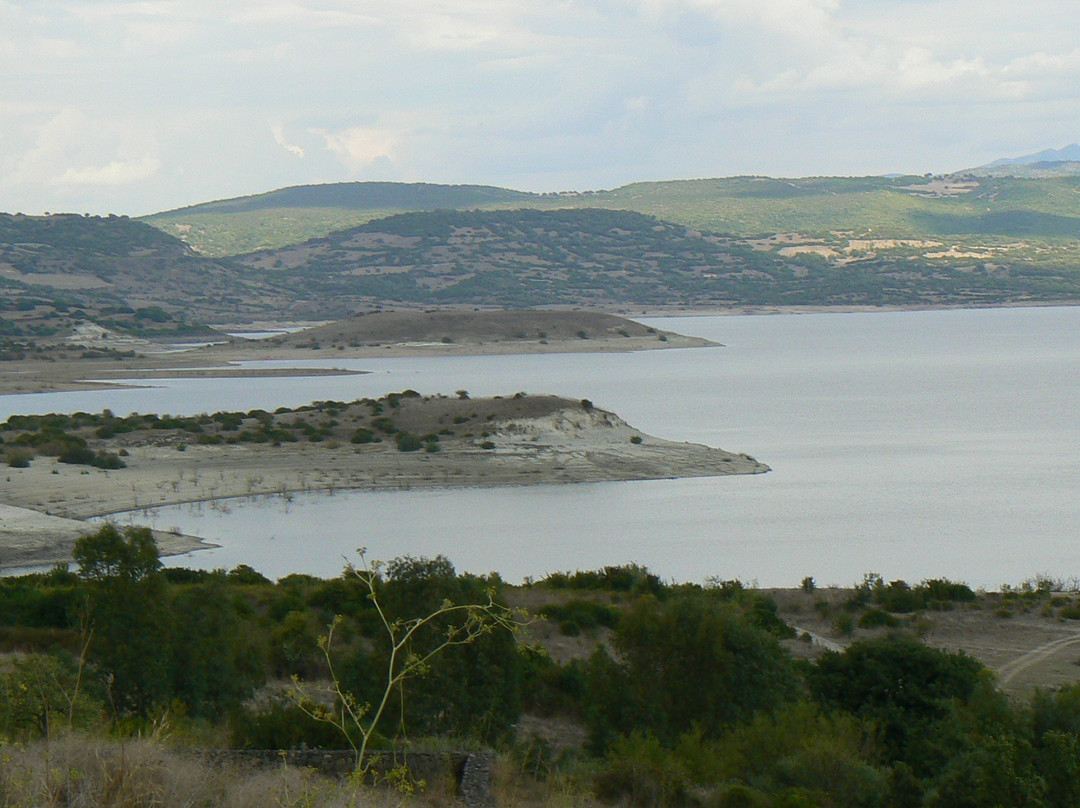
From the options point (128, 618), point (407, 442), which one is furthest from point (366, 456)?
point (128, 618)

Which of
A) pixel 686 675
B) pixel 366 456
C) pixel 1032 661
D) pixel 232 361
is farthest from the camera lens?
pixel 232 361

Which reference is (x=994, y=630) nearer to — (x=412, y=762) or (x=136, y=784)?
(x=412, y=762)

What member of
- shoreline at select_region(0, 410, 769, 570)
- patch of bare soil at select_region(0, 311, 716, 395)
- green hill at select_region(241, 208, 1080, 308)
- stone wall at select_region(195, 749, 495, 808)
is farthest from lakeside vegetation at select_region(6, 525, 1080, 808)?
green hill at select_region(241, 208, 1080, 308)

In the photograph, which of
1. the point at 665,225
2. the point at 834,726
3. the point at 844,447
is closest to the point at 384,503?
the point at 844,447

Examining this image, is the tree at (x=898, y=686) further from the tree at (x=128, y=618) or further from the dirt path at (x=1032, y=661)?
the tree at (x=128, y=618)

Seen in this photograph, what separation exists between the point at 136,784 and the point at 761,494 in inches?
1159

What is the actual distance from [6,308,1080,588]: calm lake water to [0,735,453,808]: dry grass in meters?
18.2

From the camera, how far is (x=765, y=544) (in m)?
28.0

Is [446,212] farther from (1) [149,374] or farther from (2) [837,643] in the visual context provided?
(2) [837,643]

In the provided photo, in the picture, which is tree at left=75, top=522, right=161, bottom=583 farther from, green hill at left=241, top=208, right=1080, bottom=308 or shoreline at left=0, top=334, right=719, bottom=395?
green hill at left=241, top=208, right=1080, bottom=308

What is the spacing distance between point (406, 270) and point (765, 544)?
420 feet

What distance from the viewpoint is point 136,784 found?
6363 mm

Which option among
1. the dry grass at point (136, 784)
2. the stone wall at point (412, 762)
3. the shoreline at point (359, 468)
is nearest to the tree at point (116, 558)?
the stone wall at point (412, 762)

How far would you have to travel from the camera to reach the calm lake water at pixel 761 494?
88.2 ft
